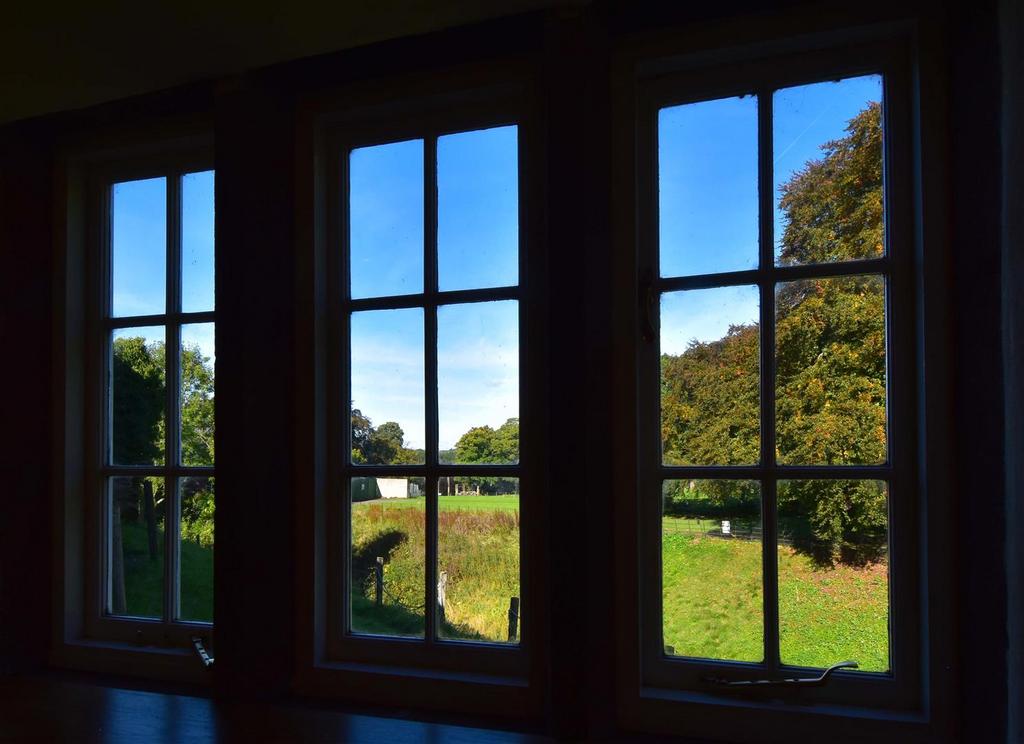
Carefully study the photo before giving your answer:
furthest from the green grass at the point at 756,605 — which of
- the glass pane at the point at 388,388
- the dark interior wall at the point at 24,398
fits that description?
the dark interior wall at the point at 24,398

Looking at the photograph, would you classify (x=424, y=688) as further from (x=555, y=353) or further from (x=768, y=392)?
(x=768, y=392)

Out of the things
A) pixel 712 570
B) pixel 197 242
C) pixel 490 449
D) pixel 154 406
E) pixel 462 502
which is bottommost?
pixel 712 570

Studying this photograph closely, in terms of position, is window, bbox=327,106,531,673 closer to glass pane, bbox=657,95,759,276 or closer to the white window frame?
the white window frame

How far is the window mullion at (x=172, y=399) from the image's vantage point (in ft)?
6.31

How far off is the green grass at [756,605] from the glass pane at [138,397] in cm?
148

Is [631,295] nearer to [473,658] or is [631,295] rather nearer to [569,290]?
[569,290]

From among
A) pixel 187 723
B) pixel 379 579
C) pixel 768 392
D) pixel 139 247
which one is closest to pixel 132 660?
pixel 187 723

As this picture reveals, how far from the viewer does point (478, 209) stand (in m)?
1.68

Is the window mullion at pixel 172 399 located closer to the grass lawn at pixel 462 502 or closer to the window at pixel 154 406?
the window at pixel 154 406

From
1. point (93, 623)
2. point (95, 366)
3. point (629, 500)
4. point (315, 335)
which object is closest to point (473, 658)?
point (629, 500)

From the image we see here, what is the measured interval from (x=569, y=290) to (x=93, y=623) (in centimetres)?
173

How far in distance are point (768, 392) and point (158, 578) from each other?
1.73 meters

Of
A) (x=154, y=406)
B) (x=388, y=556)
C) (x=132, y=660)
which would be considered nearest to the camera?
(x=388, y=556)

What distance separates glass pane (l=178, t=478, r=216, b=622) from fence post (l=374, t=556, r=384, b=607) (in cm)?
53
